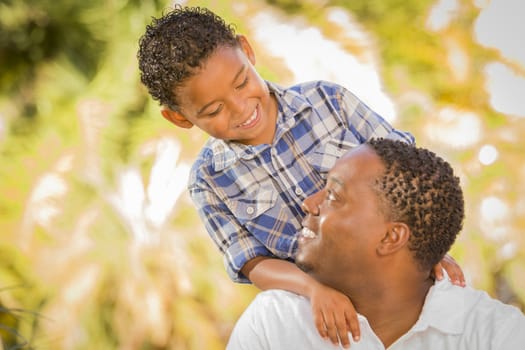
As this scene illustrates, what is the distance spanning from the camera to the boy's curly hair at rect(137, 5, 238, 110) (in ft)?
5.72

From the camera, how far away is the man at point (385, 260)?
1.56 metres

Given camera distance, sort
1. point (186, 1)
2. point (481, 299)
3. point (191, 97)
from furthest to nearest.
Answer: point (186, 1), point (191, 97), point (481, 299)

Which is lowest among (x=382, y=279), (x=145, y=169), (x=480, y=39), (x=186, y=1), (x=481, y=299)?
(x=481, y=299)

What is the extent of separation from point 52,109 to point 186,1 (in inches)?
30.9

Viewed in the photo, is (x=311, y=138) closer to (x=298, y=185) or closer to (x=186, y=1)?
(x=298, y=185)

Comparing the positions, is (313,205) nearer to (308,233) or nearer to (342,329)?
(308,233)

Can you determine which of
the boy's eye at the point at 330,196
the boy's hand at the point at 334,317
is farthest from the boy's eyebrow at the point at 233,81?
the boy's hand at the point at 334,317

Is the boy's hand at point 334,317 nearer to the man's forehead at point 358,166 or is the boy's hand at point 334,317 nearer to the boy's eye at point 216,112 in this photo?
the man's forehead at point 358,166

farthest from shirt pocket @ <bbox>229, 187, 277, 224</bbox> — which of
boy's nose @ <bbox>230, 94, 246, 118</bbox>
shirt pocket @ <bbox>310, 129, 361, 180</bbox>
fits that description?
boy's nose @ <bbox>230, 94, 246, 118</bbox>

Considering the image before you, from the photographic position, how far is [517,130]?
3.01 m

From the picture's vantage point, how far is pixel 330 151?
6.36 ft

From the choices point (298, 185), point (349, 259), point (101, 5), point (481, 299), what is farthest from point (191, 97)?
point (101, 5)

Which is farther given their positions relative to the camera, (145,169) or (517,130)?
(145,169)

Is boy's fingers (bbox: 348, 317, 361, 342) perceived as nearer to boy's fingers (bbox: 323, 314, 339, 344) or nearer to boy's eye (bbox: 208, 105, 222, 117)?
boy's fingers (bbox: 323, 314, 339, 344)
